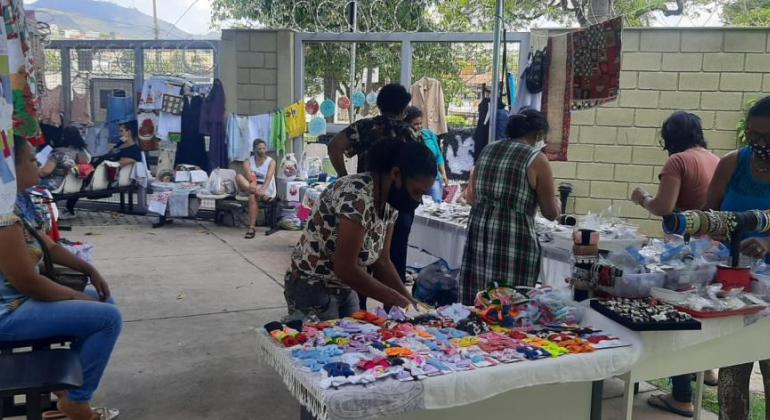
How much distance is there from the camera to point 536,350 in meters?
2.33

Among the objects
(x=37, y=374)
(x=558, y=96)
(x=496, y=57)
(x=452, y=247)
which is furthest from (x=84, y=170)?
(x=37, y=374)

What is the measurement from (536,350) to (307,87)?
744 centimetres

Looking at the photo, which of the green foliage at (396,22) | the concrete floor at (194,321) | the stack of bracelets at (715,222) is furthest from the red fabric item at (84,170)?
the stack of bracelets at (715,222)

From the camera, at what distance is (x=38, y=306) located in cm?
294

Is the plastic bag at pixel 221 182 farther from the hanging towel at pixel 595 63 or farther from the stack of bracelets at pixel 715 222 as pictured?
the stack of bracelets at pixel 715 222

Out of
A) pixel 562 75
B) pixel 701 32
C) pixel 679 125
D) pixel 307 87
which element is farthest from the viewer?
pixel 307 87

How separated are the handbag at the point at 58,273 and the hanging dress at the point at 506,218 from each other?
2141 mm

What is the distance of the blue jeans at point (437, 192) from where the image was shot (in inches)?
267

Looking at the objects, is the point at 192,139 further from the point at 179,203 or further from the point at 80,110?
the point at 80,110

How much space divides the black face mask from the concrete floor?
1.58 metres

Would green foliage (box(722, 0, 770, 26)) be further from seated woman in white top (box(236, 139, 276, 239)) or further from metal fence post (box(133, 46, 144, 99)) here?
metal fence post (box(133, 46, 144, 99))

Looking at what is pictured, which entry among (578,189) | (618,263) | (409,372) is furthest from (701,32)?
(409,372)

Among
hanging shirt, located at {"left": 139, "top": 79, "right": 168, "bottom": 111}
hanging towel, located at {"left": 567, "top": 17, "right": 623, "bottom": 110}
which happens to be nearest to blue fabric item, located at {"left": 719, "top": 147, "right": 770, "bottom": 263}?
hanging towel, located at {"left": 567, "top": 17, "right": 623, "bottom": 110}

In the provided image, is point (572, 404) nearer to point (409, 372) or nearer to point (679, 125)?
point (409, 372)
